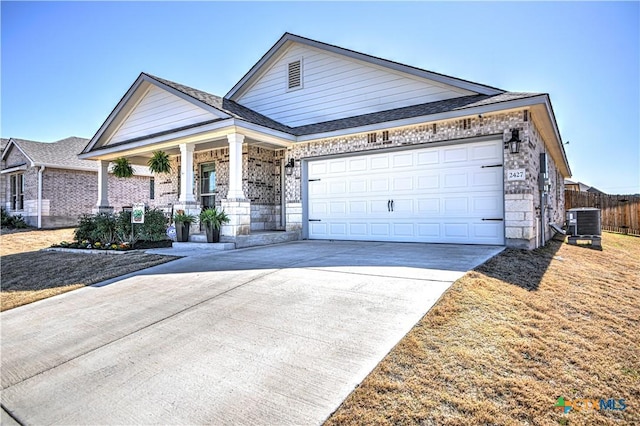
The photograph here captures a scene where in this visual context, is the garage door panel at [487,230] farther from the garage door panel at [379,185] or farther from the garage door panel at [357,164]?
the garage door panel at [357,164]

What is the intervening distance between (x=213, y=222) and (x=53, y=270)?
11.3 feet

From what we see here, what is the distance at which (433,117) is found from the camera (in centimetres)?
853

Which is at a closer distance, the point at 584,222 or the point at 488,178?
the point at 488,178

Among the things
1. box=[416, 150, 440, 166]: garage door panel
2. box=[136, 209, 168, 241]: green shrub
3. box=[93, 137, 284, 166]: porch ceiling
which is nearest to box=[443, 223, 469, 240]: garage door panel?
box=[416, 150, 440, 166]: garage door panel

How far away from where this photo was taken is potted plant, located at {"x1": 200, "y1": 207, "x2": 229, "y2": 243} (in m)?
8.89

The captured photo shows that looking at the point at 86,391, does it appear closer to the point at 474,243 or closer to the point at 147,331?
the point at 147,331

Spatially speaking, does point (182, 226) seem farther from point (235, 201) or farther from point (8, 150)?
point (8, 150)

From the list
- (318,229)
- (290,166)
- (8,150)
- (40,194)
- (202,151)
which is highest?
(8,150)

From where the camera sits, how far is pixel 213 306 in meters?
4.25

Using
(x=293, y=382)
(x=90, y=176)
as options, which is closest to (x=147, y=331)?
(x=293, y=382)

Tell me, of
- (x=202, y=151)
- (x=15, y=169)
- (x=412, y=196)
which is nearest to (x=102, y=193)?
(x=202, y=151)

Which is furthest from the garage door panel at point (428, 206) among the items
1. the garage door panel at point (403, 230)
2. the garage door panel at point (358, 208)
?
the garage door panel at point (358, 208)

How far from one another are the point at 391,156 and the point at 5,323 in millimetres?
8538
